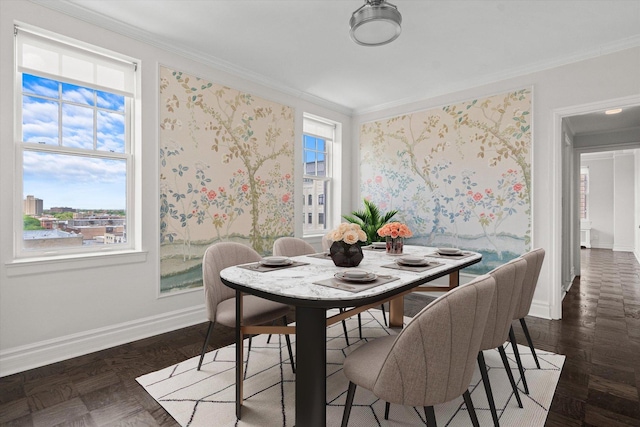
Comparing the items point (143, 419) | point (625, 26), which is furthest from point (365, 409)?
point (625, 26)

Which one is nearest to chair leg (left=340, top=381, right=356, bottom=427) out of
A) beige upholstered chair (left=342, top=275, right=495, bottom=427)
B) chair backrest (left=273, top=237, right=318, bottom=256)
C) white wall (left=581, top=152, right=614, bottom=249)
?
beige upholstered chair (left=342, top=275, right=495, bottom=427)

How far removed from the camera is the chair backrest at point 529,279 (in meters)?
2.02

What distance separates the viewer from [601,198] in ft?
30.3

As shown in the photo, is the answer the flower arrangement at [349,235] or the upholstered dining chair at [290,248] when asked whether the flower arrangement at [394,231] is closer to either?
the flower arrangement at [349,235]

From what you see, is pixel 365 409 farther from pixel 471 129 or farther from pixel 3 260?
pixel 471 129

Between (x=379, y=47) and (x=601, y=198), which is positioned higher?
(x=379, y=47)

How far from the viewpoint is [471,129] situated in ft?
13.5

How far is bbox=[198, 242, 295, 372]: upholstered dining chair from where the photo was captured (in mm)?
2172

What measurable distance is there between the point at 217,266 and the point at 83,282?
123cm

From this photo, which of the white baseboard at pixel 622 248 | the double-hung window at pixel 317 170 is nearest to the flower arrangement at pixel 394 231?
the double-hung window at pixel 317 170

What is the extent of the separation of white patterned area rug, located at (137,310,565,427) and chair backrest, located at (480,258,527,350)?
0.49 metres

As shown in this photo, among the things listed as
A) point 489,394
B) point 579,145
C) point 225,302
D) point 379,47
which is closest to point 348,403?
point 489,394

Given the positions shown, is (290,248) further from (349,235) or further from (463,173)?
(463,173)

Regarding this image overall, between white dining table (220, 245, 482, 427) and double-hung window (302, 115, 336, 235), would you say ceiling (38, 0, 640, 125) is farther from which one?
white dining table (220, 245, 482, 427)
